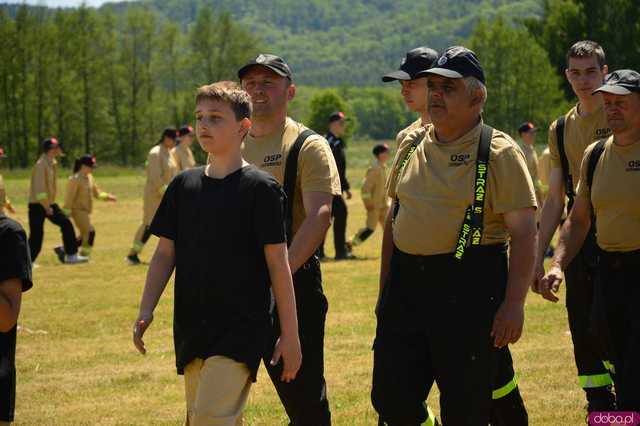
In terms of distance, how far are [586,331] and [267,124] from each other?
2631 mm

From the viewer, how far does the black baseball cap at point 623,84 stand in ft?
19.8

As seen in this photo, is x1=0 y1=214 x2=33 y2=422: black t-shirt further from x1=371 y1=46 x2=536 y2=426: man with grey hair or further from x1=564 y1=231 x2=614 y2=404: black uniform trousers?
x1=564 y1=231 x2=614 y2=404: black uniform trousers

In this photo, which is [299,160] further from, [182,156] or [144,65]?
[144,65]

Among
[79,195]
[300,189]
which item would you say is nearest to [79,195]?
[79,195]

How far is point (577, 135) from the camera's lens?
7285 millimetres

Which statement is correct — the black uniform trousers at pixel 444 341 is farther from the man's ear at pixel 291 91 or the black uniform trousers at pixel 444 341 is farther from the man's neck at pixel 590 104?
the man's neck at pixel 590 104

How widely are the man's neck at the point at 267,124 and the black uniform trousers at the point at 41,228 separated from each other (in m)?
13.0

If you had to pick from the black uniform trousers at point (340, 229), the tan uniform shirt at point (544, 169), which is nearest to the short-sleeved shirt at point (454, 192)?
the tan uniform shirt at point (544, 169)

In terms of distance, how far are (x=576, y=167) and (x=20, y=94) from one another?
85490mm

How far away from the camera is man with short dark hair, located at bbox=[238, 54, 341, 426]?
6082 mm

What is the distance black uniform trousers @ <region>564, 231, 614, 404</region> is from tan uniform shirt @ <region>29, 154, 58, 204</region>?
13737 millimetres

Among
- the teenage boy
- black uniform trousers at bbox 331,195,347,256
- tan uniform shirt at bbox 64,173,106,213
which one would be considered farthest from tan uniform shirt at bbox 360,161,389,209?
tan uniform shirt at bbox 64,173,106,213

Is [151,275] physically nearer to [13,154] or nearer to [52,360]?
[52,360]

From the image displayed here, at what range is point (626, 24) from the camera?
Answer: 6781cm
